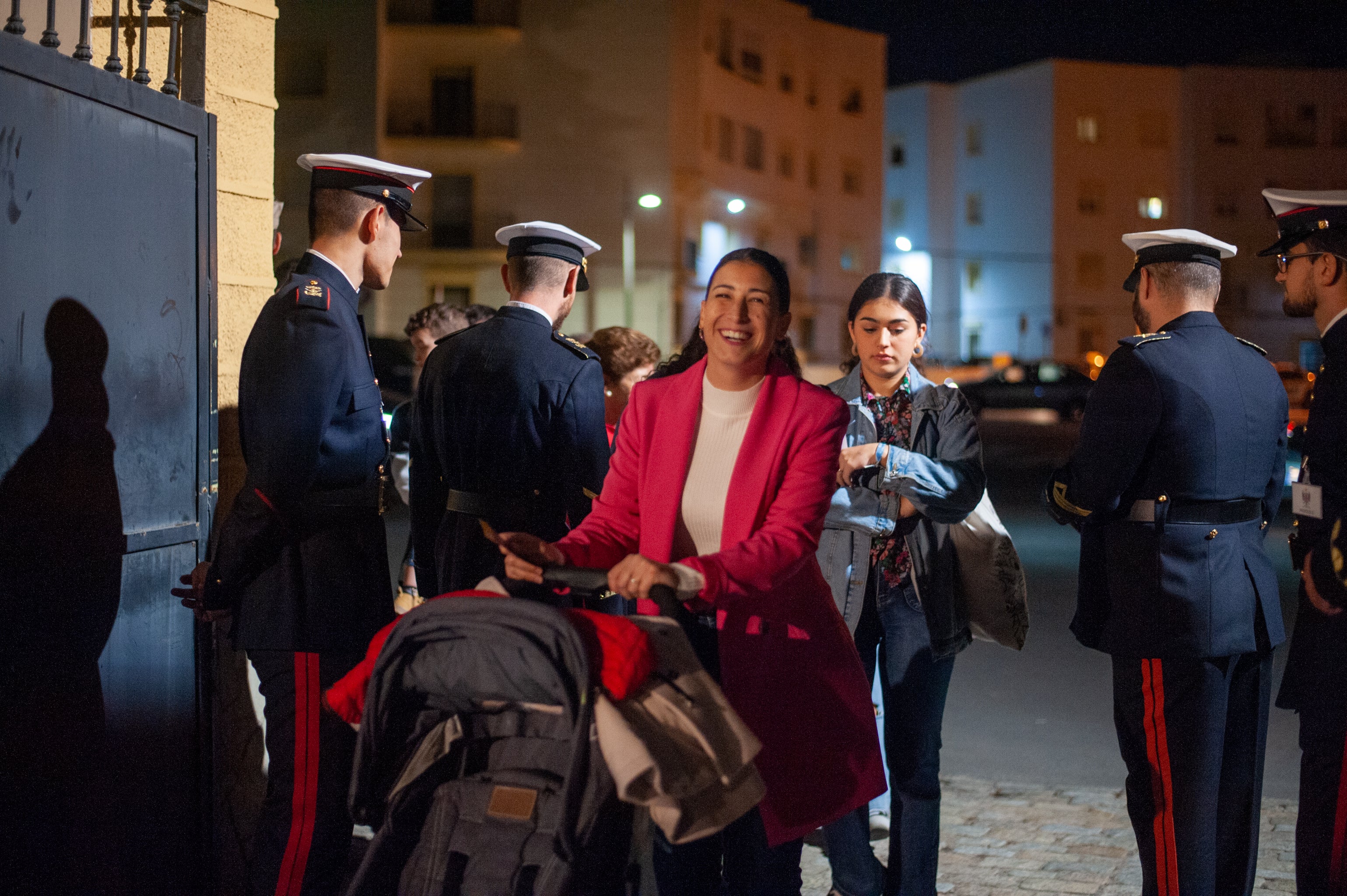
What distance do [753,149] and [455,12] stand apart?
36.0 ft

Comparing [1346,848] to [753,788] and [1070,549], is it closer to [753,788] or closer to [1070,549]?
[753,788]

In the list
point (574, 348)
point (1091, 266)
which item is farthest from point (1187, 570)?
point (1091, 266)

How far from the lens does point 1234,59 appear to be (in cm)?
5934

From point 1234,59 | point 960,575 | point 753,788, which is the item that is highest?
point 1234,59

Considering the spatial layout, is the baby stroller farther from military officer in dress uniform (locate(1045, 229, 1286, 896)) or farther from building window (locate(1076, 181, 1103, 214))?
building window (locate(1076, 181, 1103, 214))

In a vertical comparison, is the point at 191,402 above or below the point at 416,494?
above

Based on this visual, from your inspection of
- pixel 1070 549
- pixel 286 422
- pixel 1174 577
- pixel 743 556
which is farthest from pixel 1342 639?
pixel 1070 549

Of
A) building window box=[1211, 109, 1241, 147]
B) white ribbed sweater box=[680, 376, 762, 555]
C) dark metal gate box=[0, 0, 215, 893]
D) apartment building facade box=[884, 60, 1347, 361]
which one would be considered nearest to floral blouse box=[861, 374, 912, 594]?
white ribbed sweater box=[680, 376, 762, 555]

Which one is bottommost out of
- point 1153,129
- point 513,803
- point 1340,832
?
point 1340,832

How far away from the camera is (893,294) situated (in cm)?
443

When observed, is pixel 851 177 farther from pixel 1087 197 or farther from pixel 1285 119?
pixel 1285 119

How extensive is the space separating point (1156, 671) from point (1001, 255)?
5653 cm

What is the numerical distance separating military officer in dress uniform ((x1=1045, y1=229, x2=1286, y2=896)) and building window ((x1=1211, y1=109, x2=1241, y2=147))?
59.2 m

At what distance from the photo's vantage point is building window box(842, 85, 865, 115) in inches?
1950
